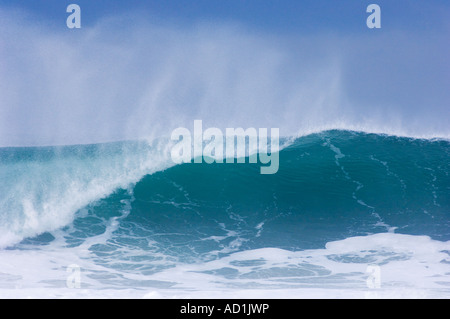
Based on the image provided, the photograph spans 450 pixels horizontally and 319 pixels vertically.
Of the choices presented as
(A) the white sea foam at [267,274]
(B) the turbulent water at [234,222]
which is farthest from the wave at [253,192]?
(A) the white sea foam at [267,274]

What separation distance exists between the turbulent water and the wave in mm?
43

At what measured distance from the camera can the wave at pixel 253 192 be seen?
30.5ft

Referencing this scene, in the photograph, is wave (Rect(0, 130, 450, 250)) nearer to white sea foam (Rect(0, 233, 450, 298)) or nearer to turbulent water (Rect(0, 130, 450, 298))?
turbulent water (Rect(0, 130, 450, 298))

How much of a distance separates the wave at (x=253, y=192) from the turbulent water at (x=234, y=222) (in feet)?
0.14

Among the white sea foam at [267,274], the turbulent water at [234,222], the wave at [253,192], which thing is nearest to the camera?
the white sea foam at [267,274]

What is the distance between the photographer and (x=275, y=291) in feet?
19.3

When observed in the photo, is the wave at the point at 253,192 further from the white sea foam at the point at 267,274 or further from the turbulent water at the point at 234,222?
the white sea foam at the point at 267,274

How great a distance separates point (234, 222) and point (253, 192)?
1.62 metres

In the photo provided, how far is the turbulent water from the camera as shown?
6543mm

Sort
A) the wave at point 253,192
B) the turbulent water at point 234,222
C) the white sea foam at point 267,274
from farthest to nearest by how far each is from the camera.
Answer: the wave at point 253,192 → the turbulent water at point 234,222 → the white sea foam at point 267,274

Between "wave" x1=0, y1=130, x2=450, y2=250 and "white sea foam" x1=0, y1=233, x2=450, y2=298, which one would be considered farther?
"wave" x1=0, y1=130, x2=450, y2=250

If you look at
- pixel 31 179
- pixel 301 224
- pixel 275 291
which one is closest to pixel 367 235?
pixel 301 224

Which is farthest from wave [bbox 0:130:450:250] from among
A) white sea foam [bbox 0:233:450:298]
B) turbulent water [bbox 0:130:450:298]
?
white sea foam [bbox 0:233:450:298]
